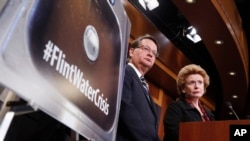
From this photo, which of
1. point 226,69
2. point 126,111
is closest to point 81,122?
point 126,111

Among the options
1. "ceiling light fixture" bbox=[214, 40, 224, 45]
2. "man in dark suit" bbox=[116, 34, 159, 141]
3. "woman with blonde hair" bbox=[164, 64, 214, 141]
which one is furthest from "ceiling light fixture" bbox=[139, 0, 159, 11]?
"man in dark suit" bbox=[116, 34, 159, 141]

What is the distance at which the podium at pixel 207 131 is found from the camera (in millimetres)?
1354

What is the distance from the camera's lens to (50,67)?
52 cm

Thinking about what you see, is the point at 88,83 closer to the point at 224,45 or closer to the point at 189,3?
the point at 189,3

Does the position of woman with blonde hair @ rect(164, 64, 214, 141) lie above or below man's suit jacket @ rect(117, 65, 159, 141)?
above

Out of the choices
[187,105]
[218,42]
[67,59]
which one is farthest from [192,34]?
[67,59]

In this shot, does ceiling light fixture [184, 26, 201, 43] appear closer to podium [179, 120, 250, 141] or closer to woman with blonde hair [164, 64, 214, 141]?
woman with blonde hair [164, 64, 214, 141]

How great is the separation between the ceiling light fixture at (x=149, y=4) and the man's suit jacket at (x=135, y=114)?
2372 millimetres

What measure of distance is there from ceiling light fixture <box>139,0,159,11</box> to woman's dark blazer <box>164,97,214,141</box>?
82.2 inches

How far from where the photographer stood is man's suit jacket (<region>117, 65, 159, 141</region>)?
1279 millimetres

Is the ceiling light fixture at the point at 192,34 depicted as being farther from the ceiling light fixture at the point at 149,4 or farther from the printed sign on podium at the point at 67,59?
the printed sign on podium at the point at 67,59

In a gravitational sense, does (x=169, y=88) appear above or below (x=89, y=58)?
above

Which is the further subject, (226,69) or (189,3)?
(226,69)

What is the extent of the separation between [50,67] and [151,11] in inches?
136
